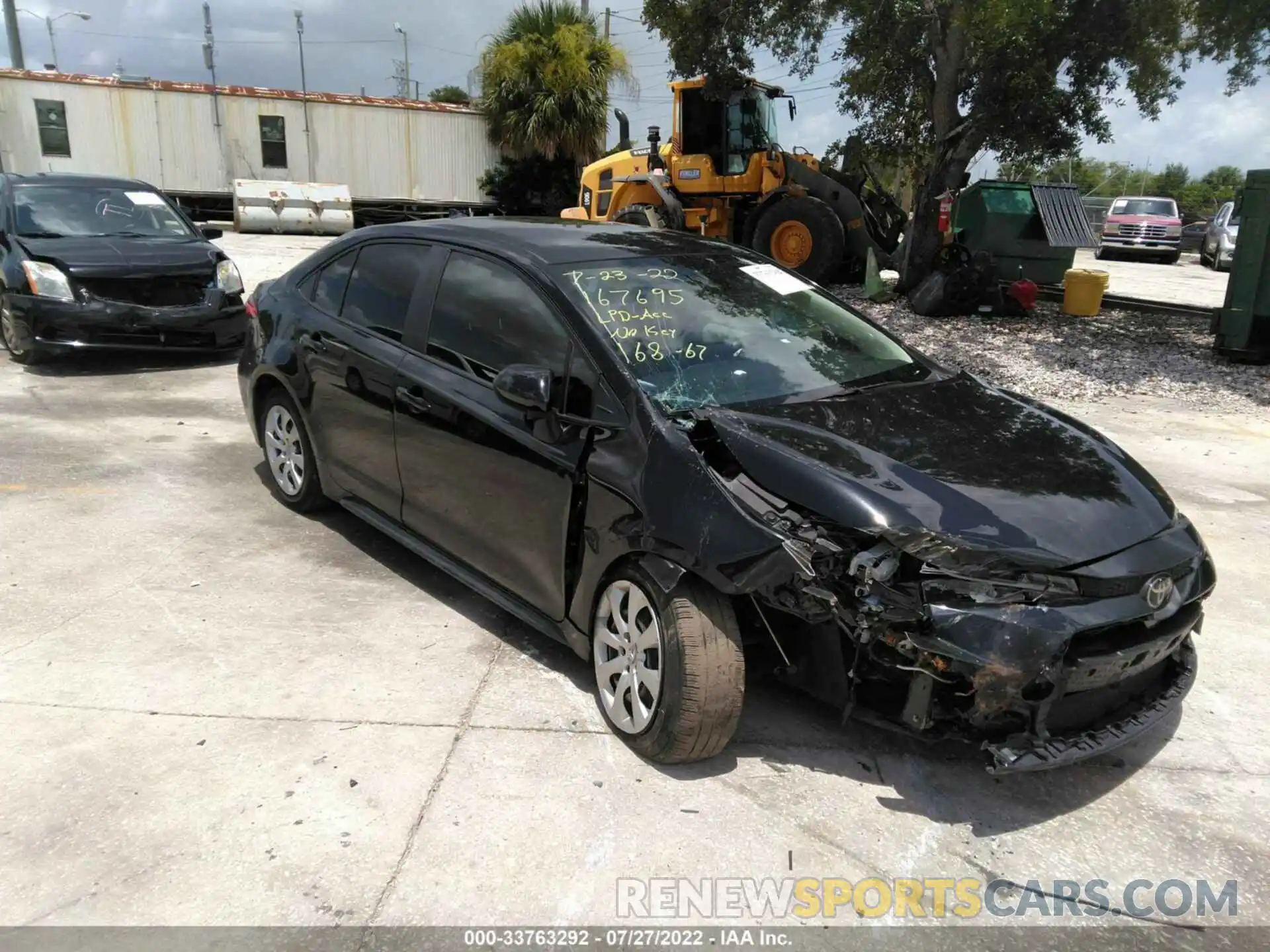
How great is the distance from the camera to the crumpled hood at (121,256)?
7953mm

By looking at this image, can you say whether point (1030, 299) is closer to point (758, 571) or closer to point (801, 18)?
point (801, 18)

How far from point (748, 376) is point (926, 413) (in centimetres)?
67

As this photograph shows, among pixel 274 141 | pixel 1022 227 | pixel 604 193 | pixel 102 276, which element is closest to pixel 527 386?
pixel 102 276

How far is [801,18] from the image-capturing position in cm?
1155

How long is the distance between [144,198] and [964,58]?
9311 millimetres

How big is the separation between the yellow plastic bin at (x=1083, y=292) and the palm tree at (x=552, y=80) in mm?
16475

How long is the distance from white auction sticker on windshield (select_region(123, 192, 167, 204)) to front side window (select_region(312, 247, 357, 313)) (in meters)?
5.71

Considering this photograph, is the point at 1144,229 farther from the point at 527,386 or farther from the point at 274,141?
the point at 527,386

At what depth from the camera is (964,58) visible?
11.3 m

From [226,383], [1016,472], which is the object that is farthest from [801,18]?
[1016,472]

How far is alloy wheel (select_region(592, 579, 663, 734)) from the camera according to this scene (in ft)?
9.91

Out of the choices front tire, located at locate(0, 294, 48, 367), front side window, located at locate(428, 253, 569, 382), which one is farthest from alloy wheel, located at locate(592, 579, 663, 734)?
front tire, located at locate(0, 294, 48, 367)

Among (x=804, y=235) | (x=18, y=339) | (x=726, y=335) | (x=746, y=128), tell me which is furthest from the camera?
(x=746, y=128)

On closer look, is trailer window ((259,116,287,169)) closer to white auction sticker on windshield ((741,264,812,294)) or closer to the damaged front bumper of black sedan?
white auction sticker on windshield ((741,264,812,294))
